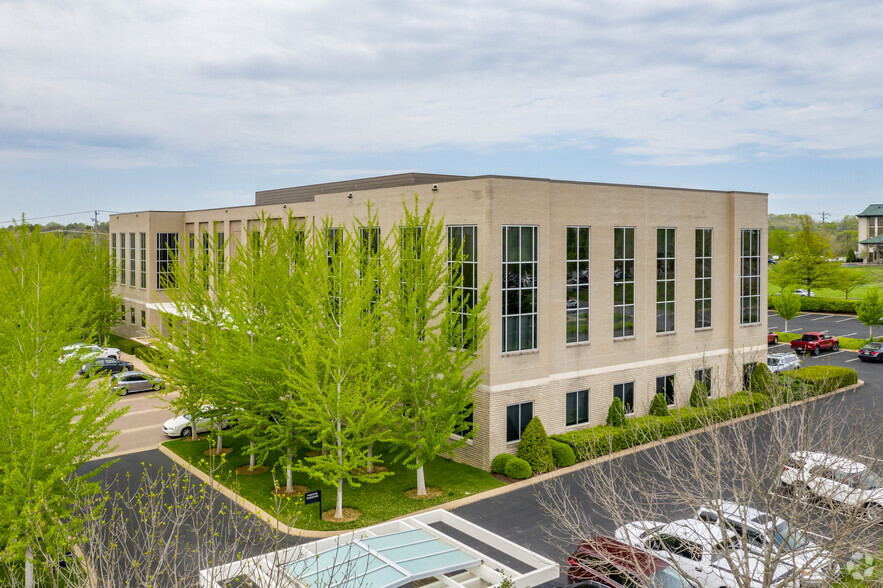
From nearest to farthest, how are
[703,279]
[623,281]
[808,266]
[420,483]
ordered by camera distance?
[420,483] < [623,281] < [703,279] < [808,266]

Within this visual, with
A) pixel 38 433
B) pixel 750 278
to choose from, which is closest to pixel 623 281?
pixel 750 278

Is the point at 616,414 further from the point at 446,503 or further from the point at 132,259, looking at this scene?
the point at 132,259

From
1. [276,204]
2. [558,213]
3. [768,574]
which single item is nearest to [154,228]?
[276,204]

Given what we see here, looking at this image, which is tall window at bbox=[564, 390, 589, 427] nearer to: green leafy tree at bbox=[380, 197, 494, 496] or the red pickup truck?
green leafy tree at bbox=[380, 197, 494, 496]

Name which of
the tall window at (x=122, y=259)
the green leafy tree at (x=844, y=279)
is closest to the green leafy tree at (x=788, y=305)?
the green leafy tree at (x=844, y=279)

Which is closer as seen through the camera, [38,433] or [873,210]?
[38,433]

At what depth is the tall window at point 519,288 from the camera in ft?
92.0

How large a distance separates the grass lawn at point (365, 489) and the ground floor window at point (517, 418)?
6.44ft

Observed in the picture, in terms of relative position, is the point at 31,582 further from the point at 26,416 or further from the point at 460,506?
the point at 460,506

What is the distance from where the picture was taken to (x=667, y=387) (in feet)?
113

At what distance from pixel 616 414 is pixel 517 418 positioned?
530 centimetres

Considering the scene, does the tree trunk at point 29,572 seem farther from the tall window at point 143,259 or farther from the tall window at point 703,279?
the tall window at point 143,259

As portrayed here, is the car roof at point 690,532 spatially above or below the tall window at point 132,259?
below

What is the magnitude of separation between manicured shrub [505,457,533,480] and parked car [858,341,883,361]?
35310 mm
